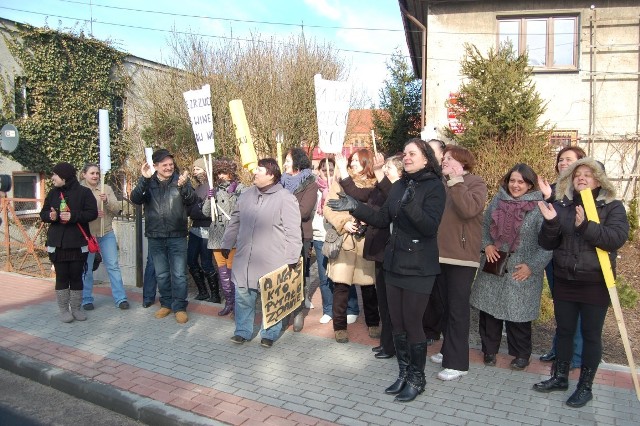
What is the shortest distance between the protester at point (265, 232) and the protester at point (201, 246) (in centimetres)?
150

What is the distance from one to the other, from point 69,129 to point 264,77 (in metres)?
7.11

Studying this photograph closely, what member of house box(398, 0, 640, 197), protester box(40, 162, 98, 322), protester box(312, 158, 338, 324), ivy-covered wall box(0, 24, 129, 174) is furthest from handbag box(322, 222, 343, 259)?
ivy-covered wall box(0, 24, 129, 174)

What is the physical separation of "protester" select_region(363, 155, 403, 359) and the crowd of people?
0.05 ft

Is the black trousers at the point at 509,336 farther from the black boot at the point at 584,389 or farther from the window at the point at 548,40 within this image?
the window at the point at 548,40

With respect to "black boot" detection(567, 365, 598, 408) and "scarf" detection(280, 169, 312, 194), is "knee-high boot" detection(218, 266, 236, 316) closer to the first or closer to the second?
"scarf" detection(280, 169, 312, 194)

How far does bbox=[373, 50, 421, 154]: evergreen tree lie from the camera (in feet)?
77.0

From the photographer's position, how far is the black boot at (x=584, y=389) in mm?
4305

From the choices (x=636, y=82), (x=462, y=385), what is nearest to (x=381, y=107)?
(x=636, y=82)

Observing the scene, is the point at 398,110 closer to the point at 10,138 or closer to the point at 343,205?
the point at 10,138

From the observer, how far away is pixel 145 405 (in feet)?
14.4

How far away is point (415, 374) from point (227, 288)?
3.09m

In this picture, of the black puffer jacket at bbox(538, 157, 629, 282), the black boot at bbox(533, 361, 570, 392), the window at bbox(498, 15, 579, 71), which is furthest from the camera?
the window at bbox(498, 15, 579, 71)

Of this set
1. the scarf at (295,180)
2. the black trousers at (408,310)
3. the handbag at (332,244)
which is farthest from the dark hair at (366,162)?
the black trousers at (408,310)

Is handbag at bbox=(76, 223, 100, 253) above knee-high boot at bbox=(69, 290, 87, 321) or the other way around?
above
